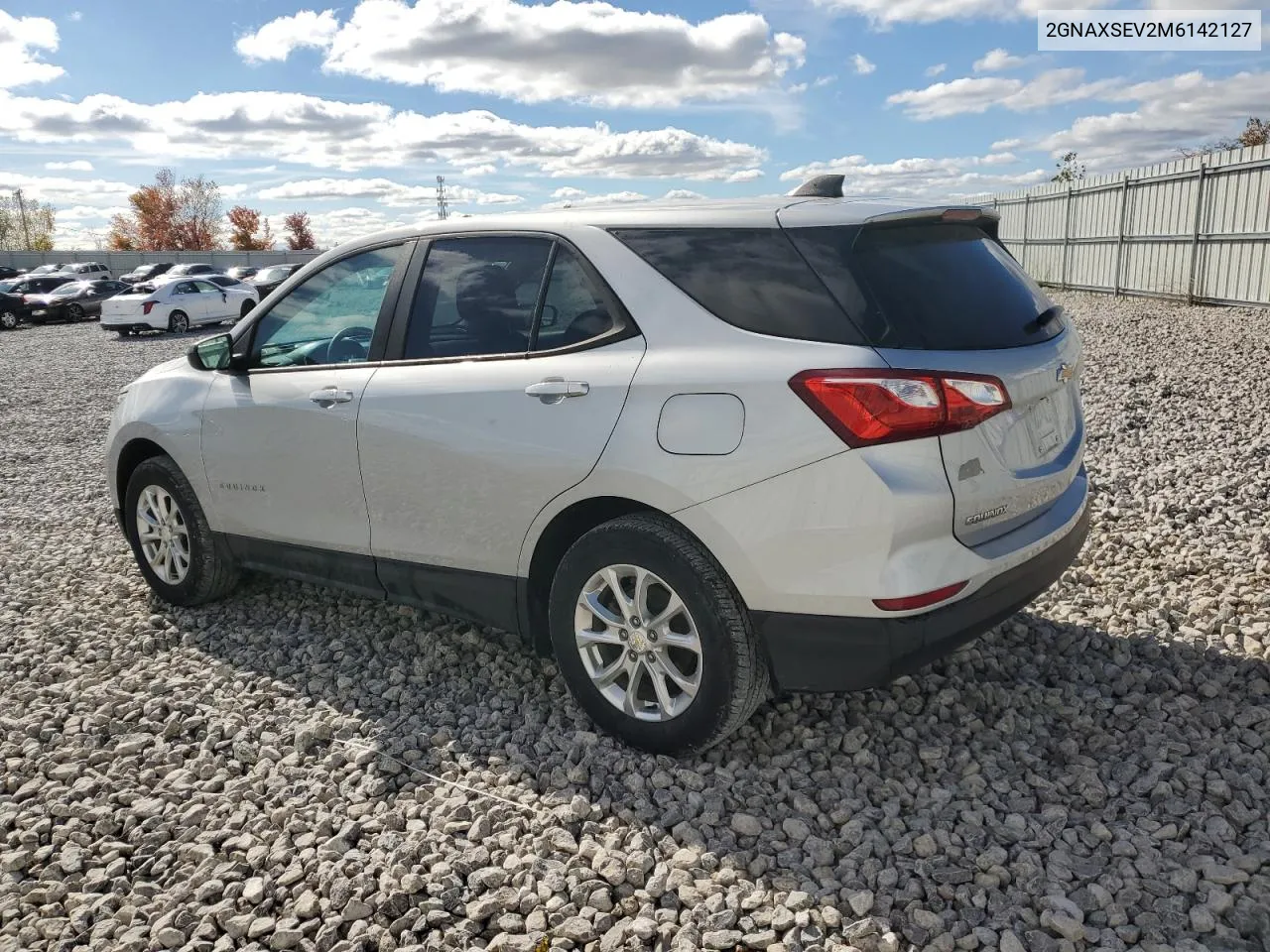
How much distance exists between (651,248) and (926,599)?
1.41 metres

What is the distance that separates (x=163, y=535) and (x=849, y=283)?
3697 millimetres

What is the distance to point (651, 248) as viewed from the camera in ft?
10.7

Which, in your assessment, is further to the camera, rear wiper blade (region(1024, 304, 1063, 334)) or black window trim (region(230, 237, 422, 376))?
black window trim (region(230, 237, 422, 376))

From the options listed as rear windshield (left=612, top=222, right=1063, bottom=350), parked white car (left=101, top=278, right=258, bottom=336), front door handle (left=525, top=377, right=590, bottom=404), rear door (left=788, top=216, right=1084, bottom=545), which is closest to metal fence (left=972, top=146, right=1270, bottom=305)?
rear door (left=788, top=216, right=1084, bottom=545)

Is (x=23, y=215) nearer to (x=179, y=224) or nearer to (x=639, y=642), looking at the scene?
(x=179, y=224)

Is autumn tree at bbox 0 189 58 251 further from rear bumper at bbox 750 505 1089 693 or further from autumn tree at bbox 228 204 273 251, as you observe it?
rear bumper at bbox 750 505 1089 693

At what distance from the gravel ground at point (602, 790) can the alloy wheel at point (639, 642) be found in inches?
8.5

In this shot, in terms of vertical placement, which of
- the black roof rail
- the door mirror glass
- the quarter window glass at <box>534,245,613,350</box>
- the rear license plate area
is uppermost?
the black roof rail

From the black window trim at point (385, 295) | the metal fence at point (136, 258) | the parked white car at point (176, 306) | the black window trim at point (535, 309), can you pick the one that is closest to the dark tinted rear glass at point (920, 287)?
the black window trim at point (535, 309)

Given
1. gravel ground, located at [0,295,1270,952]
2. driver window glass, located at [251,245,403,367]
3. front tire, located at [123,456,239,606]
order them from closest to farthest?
gravel ground, located at [0,295,1270,952] < driver window glass, located at [251,245,403,367] < front tire, located at [123,456,239,606]

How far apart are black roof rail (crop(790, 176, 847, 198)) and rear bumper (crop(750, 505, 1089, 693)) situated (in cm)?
143

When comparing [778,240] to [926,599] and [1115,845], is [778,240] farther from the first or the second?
[1115,845]

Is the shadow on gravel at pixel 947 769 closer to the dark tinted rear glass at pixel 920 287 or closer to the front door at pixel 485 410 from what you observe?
the front door at pixel 485 410

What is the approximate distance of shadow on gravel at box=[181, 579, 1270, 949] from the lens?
8.72ft
